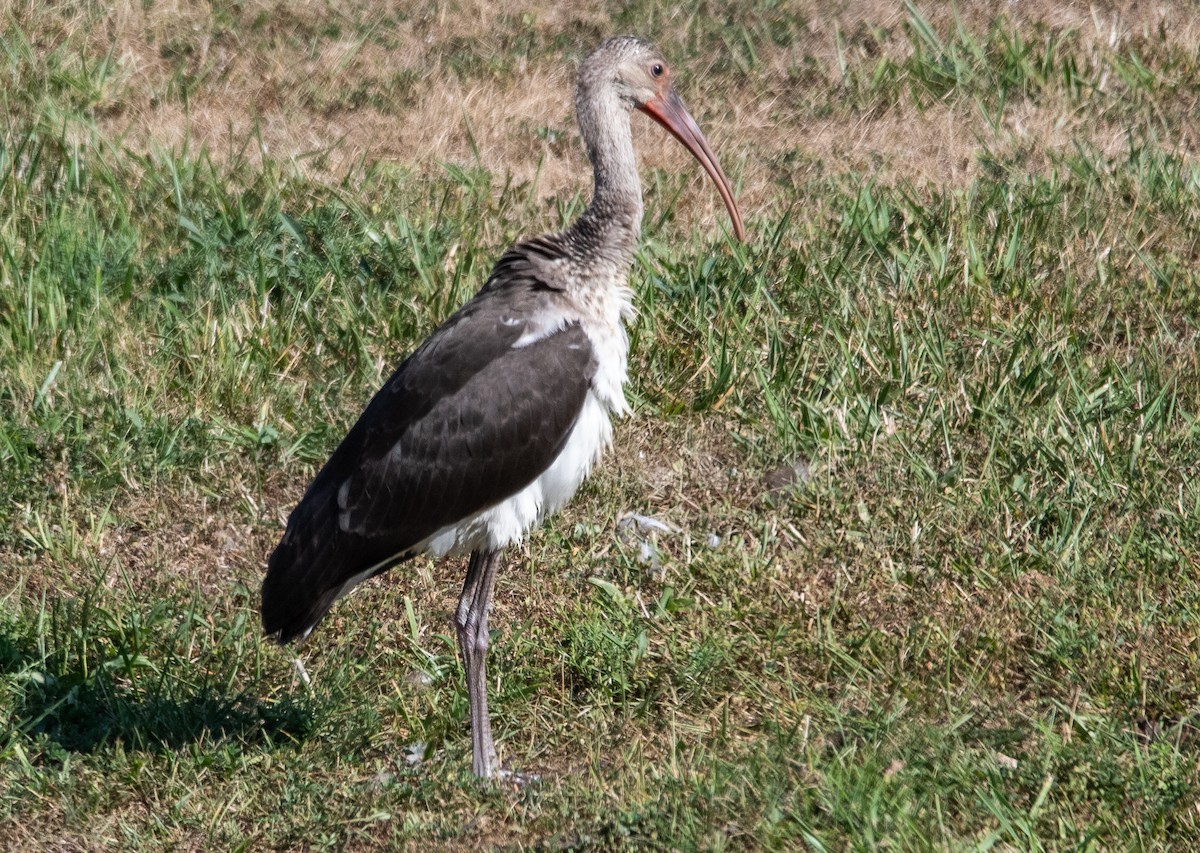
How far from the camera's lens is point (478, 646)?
179 inches

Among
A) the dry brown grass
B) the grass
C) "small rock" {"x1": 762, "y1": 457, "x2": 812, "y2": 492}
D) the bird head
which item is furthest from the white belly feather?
the dry brown grass

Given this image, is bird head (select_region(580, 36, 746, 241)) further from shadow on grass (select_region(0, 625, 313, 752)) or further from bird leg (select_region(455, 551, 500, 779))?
shadow on grass (select_region(0, 625, 313, 752))

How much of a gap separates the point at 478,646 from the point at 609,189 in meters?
1.45

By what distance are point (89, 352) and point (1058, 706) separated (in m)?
3.91

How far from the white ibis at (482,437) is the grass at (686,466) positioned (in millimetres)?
467

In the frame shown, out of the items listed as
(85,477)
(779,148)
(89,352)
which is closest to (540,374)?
(85,477)

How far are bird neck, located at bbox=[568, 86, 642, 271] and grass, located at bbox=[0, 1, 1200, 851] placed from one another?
1161 millimetres

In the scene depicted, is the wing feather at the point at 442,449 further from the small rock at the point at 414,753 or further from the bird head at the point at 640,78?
the bird head at the point at 640,78

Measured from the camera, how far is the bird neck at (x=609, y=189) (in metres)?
4.57

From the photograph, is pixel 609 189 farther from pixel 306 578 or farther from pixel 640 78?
pixel 306 578

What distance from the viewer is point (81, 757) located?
4461 millimetres

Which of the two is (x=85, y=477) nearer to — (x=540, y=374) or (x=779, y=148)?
(x=540, y=374)

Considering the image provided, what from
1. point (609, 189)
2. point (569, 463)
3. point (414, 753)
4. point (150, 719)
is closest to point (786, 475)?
point (569, 463)

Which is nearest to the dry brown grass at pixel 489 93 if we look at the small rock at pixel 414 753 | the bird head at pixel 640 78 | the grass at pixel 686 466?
the grass at pixel 686 466
